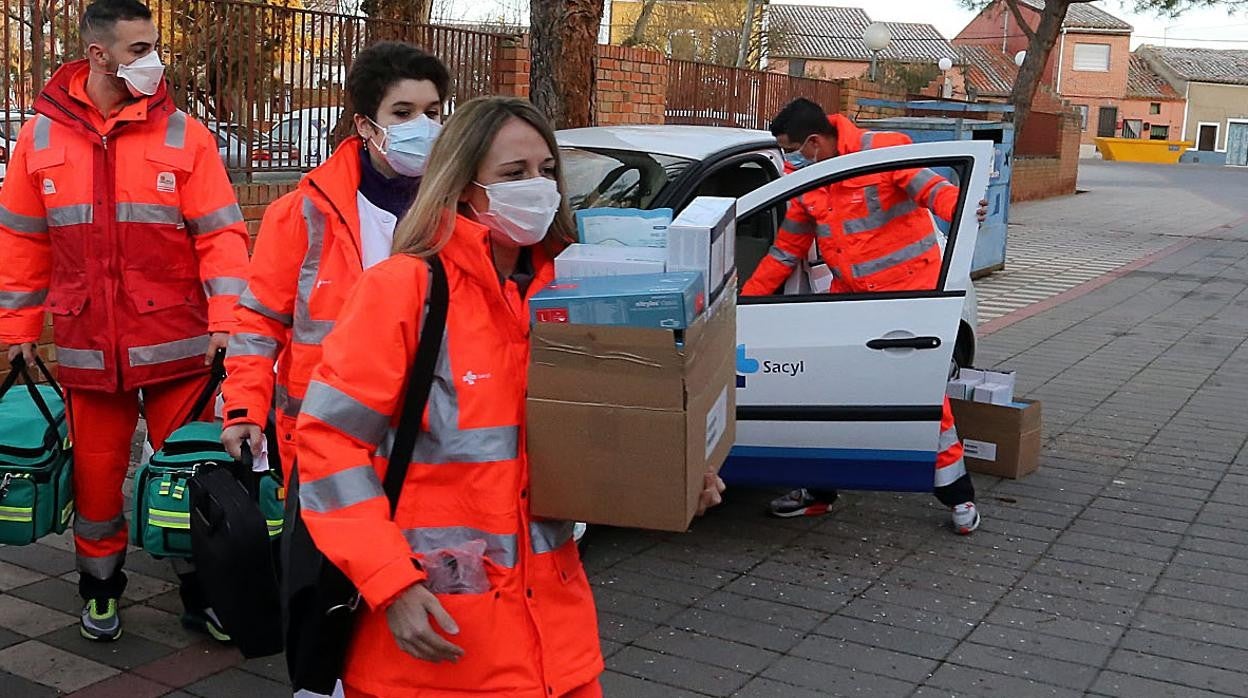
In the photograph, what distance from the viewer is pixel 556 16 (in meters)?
7.55

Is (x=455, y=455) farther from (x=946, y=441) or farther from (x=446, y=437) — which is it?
(x=946, y=441)

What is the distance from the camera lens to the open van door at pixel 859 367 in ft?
17.8

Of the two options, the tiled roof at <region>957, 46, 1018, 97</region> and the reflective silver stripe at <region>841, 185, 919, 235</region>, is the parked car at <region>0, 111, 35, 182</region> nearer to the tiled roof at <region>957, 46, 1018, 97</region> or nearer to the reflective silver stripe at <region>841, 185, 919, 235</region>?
the reflective silver stripe at <region>841, 185, 919, 235</region>

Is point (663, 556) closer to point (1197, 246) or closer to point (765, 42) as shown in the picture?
point (1197, 246)

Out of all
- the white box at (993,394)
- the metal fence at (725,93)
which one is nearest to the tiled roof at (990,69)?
the metal fence at (725,93)

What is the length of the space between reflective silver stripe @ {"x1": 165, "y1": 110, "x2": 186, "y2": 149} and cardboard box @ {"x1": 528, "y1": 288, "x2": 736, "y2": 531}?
234cm

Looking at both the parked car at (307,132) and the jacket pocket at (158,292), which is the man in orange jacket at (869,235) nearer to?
the jacket pocket at (158,292)

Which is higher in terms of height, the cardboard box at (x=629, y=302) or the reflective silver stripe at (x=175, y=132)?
the reflective silver stripe at (x=175, y=132)

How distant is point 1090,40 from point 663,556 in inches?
3370

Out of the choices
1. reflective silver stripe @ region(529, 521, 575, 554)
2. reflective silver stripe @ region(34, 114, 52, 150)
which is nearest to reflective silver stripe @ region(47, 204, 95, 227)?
reflective silver stripe @ region(34, 114, 52, 150)

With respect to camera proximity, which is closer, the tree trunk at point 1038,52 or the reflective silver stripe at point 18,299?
the reflective silver stripe at point 18,299

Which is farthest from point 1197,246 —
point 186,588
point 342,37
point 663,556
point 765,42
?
point 765,42

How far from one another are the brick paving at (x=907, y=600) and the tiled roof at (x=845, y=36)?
74.6 m

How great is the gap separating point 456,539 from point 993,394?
15.6 feet
